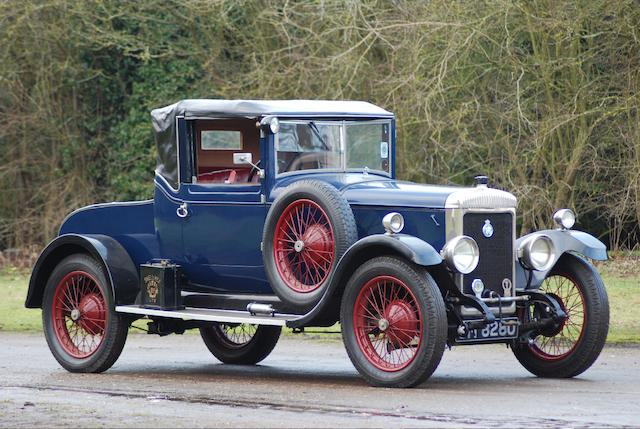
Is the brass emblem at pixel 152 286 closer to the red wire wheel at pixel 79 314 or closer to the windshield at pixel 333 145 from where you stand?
the red wire wheel at pixel 79 314

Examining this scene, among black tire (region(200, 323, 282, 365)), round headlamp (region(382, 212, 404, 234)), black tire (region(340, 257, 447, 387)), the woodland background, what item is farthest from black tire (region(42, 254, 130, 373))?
the woodland background

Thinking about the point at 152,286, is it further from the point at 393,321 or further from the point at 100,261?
the point at 393,321

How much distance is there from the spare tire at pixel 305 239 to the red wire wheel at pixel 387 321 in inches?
14.6

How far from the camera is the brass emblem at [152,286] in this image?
9102 millimetres

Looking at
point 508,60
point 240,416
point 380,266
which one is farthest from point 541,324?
point 508,60

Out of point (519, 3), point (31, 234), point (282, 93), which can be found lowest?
point (31, 234)

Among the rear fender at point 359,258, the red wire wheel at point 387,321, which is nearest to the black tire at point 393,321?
the red wire wheel at point 387,321

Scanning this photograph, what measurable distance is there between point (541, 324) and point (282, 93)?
10.8 m

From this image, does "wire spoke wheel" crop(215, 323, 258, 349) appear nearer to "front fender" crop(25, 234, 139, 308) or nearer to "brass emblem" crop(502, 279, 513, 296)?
"front fender" crop(25, 234, 139, 308)

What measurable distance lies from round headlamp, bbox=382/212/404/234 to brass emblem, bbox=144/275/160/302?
2.22 metres

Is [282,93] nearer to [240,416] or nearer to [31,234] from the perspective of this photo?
[31,234]

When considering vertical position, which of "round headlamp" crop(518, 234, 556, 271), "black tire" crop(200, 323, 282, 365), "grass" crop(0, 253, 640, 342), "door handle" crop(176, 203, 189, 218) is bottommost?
"grass" crop(0, 253, 640, 342)

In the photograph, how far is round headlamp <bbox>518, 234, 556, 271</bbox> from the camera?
28.2ft

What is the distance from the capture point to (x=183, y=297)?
9.28m
